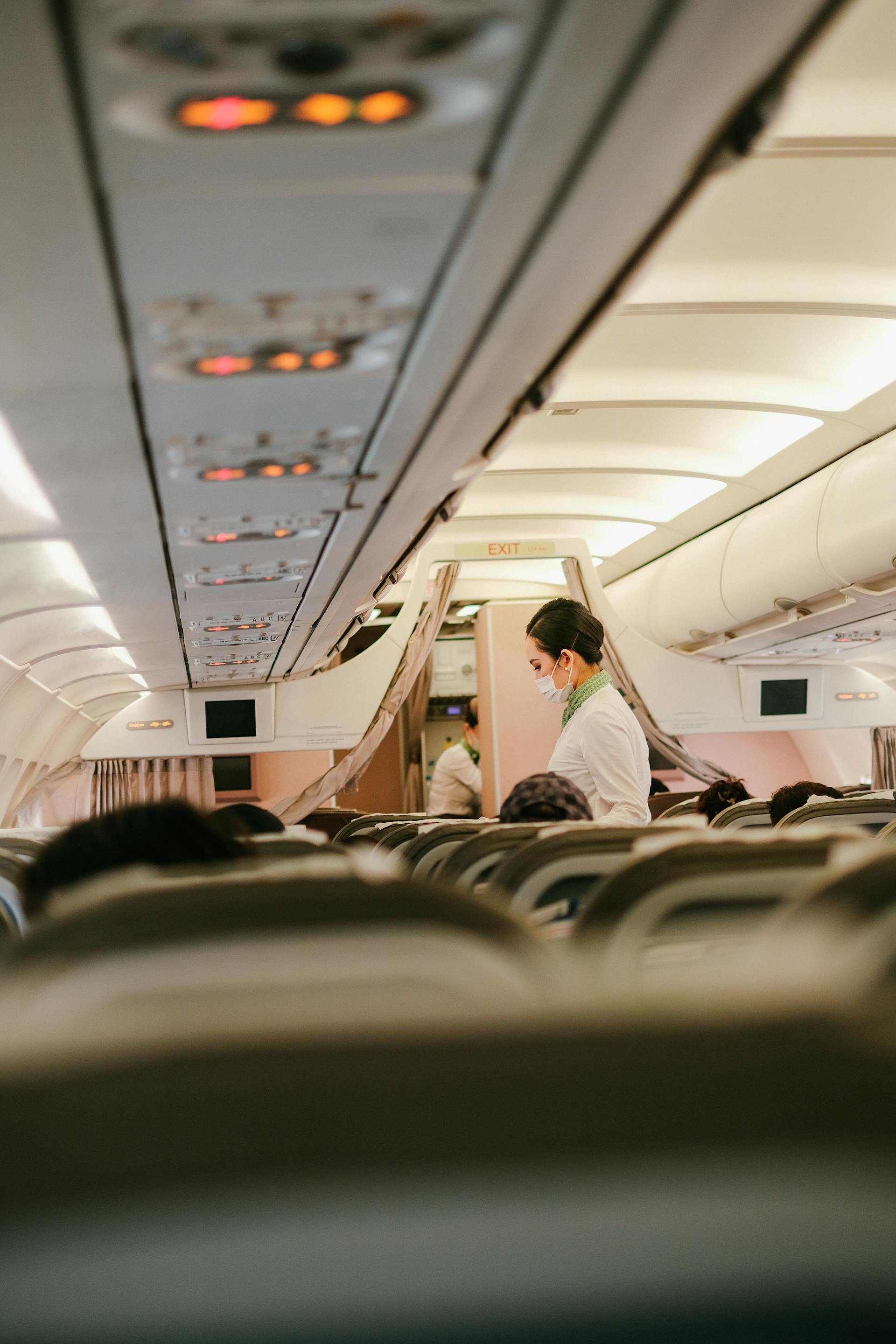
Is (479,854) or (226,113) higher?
(226,113)

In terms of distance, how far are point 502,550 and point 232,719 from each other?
325 cm

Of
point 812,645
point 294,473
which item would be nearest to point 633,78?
point 294,473

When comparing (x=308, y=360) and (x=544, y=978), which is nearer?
(x=544, y=978)

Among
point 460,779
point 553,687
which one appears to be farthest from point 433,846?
point 460,779

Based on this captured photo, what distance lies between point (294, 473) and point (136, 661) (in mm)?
5836

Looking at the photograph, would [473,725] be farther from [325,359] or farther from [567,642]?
[325,359]

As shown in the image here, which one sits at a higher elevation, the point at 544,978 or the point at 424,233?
the point at 424,233

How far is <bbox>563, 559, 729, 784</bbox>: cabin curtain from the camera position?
10.7 metres

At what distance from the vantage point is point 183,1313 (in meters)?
0.46

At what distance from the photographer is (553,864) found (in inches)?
86.6

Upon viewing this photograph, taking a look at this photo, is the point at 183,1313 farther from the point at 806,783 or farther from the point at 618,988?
the point at 806,783

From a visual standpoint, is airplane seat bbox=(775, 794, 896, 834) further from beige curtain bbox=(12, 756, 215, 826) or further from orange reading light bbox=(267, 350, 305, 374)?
beige curtain bbox=(12, 756, 215, 826)

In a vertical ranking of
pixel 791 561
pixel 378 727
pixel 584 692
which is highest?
pixel 791 561

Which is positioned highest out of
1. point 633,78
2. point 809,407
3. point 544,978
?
point 809,407
